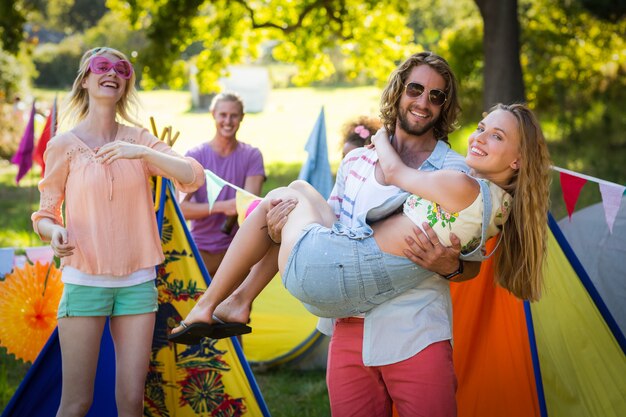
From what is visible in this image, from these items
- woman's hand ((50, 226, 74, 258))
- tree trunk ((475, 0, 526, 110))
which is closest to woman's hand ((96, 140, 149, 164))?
woman's hand ((50, 226, 74, 258))

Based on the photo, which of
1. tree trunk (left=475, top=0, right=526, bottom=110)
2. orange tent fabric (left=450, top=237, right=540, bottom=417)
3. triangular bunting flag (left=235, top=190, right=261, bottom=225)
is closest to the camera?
orange tent fabric (left=450, top=237, right=540, bottom=417)

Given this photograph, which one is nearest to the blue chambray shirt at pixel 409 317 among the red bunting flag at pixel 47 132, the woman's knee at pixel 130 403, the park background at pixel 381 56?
the woman's knee at pixel 130 403

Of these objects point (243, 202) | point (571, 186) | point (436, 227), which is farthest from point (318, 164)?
point (436, 227)

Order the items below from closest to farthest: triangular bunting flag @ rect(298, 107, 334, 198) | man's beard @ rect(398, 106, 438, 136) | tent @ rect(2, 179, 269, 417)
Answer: man's beard @ rect(398, 106, 438, 136) → tent @ rect(2, 179, 269, 417) → triangular bunting flag @ rect(298, 107, 334, 198)

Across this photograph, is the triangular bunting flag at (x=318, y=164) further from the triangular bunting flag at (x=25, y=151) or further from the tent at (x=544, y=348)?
the triangular bunting flag at (x=25, y=151)

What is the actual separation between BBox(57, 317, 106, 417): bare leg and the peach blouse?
0.21 meters

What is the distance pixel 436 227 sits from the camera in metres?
2.73

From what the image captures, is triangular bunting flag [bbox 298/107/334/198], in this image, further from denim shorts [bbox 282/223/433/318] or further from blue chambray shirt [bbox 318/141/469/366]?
denim shorts [bbox 282/223/433/318]

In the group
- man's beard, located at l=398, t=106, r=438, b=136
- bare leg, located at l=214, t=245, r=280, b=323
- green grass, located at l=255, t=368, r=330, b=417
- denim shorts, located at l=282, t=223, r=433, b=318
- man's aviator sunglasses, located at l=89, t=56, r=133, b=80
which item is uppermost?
man's aviator sunglasses, located at l=89, t=56, r=133, b=80

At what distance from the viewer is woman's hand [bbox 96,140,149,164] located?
308 cm

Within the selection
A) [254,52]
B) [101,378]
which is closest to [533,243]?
[101,378]

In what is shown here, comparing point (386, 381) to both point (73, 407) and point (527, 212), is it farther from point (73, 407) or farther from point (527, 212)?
point (73, 407)

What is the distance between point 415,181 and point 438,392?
0.72m

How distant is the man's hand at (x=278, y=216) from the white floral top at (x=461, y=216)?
1.40 ft
